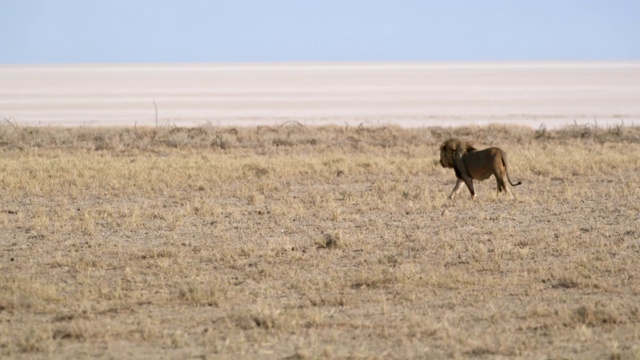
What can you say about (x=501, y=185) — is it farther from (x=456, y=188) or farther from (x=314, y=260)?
(x=314, y=260)

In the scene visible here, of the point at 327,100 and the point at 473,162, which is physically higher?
the point at 327,100

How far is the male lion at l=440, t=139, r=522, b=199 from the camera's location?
15.2 m

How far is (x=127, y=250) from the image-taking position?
38.1 feet

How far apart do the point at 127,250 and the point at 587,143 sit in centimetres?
1814

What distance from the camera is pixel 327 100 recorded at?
67938mm

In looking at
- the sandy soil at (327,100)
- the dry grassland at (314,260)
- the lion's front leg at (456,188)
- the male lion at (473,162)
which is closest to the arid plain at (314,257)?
the dry grassland at (314,260)

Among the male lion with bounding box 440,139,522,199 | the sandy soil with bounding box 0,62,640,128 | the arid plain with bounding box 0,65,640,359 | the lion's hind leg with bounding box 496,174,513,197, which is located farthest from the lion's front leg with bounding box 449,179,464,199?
the sandy soil with bounding box 0,62,640,128

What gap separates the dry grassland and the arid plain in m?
0.03

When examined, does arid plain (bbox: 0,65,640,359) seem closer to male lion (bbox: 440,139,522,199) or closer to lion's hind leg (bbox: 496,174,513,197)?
lion's hind leg (bbox: 496,174,513,197)

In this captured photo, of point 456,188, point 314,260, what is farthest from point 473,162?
point 314,260

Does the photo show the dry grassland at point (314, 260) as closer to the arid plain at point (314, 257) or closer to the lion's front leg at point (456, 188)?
the arid plain at point (314, 257)

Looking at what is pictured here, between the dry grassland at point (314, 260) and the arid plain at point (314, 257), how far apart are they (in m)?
0.03

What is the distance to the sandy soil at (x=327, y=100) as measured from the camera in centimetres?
4712

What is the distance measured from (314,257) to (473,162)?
5056 mm
